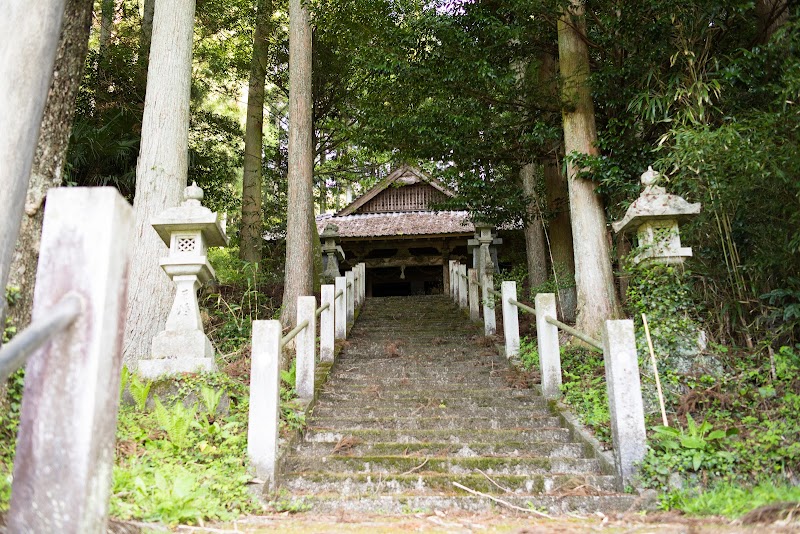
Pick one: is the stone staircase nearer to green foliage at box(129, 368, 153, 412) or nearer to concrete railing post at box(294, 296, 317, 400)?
concrete railing post at box(294, 296, 317, 400)

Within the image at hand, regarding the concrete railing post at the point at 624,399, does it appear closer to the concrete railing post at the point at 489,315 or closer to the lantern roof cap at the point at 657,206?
the lantern roof cap at the point at 657,206

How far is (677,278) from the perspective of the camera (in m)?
5.46

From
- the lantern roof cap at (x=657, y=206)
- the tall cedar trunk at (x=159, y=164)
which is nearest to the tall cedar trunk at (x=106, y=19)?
the tall cedar trunk at (x=159, y=164)

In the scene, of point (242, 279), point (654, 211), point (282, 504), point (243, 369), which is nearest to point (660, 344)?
point (654, 211)

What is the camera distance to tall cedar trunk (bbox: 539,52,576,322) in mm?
9781

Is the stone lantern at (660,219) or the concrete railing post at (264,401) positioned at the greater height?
the stone lantern at (660,219)

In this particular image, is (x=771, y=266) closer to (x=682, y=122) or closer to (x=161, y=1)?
(x=682, y=122)

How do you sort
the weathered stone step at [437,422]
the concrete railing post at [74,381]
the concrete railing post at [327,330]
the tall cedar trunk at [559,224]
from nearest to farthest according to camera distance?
1. the concrete railing post at [74,381]
2. the weathered stone step at [437,422]
3. the concrete railing post at [327,330]
4. the tall cedar trunk at [559,224]

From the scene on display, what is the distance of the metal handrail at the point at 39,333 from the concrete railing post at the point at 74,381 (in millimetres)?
25

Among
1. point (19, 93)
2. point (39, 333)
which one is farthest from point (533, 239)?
point (39, 333)

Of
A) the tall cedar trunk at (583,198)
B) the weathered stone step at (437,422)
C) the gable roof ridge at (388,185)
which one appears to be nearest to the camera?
the weathered stone step at (437,422)

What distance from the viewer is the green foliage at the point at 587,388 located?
182 inches

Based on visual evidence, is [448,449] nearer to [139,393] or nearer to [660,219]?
[139,393]

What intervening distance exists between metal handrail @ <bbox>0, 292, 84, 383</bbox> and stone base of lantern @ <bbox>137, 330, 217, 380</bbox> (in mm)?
4047
